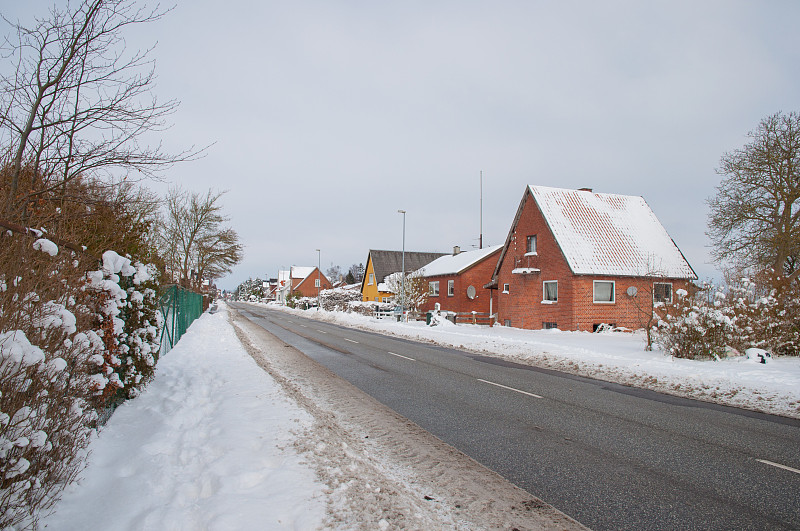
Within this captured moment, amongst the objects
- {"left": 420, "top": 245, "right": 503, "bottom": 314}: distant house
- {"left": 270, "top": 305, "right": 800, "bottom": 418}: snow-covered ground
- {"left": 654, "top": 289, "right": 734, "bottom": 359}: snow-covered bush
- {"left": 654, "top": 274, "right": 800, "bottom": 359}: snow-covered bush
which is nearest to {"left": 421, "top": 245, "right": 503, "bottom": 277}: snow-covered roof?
{"left": 420, "top": 245, "right": 503, "bottom": 314}: distant house

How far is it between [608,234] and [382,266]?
3392cm

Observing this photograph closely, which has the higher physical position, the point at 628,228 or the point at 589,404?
the point at 628,228

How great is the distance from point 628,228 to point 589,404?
22.9 m

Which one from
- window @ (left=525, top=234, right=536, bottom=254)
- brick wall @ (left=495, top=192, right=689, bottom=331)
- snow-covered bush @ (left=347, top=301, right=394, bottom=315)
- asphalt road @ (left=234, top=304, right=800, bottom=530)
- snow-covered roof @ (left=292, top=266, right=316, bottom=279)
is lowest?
asphalt road @ (left=234, top=304, right=800, bottom=530)

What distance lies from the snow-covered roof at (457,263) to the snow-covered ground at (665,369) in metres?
20.6

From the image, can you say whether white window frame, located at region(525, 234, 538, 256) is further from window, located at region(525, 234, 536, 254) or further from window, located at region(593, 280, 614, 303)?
window, located at region(593, 280, 614, 303)

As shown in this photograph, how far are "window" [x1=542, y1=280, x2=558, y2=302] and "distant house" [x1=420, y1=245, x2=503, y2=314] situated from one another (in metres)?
12.2

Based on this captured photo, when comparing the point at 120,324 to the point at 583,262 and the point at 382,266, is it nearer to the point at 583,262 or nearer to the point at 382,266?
the point at 583,262

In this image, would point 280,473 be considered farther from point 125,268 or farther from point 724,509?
point 724,509

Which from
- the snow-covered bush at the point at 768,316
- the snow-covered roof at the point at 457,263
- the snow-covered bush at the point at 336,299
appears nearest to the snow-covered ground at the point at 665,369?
the snow-covered bush at the point at 768,316

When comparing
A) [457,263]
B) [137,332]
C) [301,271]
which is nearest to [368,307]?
[457,263]

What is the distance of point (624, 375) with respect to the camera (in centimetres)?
1199

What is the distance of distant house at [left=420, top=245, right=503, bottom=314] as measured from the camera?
40406 mm

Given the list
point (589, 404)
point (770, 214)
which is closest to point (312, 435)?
point (589, 404)
